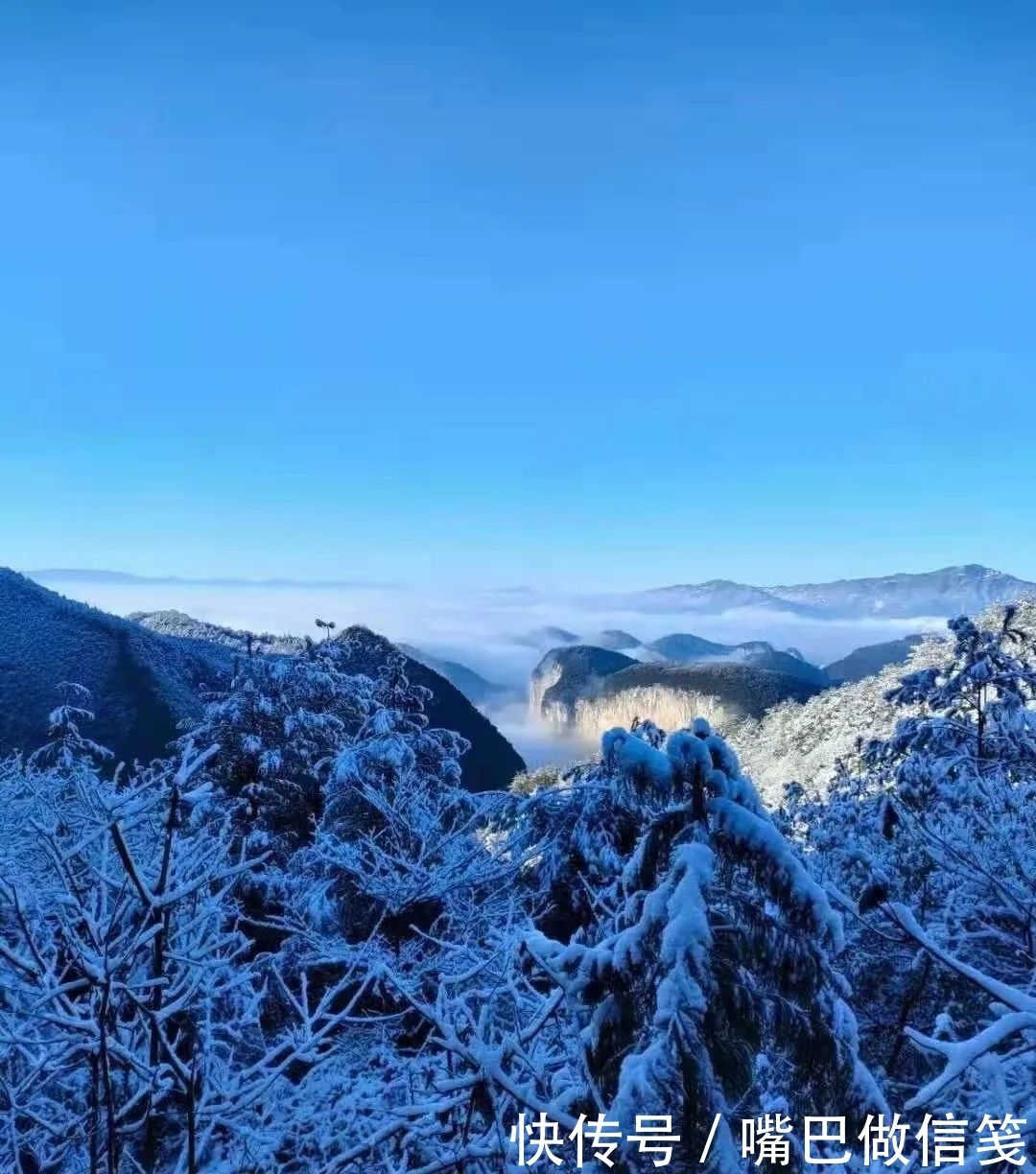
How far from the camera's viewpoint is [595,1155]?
3.00 m

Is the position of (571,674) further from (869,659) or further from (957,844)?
(957,844)

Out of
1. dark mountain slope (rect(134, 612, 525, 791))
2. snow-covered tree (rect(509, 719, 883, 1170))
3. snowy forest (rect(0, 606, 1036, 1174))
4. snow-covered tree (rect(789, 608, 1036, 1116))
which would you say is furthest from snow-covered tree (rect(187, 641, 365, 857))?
dark mountain slope (rect(134, 612, 525, 791))

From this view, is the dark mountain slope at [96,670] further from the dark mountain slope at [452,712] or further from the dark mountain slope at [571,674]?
the dark mountain slope at [571,674]

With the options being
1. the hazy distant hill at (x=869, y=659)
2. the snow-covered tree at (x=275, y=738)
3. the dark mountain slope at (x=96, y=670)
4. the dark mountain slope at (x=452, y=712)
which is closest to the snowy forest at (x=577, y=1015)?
the snow-covered tree at (x=275, y=738)

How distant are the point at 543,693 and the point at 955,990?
17237 centimetres

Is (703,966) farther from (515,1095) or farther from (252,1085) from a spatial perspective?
(252,1085)

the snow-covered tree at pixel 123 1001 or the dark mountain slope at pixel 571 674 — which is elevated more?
the snow-covered tree at pixel 123 1001

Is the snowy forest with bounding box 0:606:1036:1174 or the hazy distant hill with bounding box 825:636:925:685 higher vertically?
the snowy forest with bounding box 0:606:1036:1174

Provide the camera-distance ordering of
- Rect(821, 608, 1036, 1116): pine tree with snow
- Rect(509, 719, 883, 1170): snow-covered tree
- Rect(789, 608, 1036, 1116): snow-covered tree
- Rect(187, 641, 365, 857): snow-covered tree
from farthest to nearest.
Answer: Rect(187, 641, 365, 857): snow-covered tree
Rect(789, 608, 1036, 1116): snow-covered tree
Rect(821, 608, 1036, 1116): pine tree with snow
Rect(509, 719, 883, 1170): snow-covered tree

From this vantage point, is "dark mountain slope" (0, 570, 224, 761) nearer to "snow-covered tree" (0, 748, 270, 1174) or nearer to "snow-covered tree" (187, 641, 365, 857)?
"snow-covered tree" (187, 641, 365, 857)

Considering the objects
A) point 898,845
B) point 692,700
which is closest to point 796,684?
point 692,700

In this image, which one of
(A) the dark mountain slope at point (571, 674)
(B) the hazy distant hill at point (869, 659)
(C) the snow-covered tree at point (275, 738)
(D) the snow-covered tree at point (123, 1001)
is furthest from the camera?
(B) the hazy distant hill at point (869, 659)

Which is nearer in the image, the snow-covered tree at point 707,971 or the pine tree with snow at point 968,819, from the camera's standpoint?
the snow-covered tree at point 707,971

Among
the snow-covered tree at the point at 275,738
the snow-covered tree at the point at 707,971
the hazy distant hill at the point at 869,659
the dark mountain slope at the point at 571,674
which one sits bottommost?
the dark mountain slope at the point at 571,674
